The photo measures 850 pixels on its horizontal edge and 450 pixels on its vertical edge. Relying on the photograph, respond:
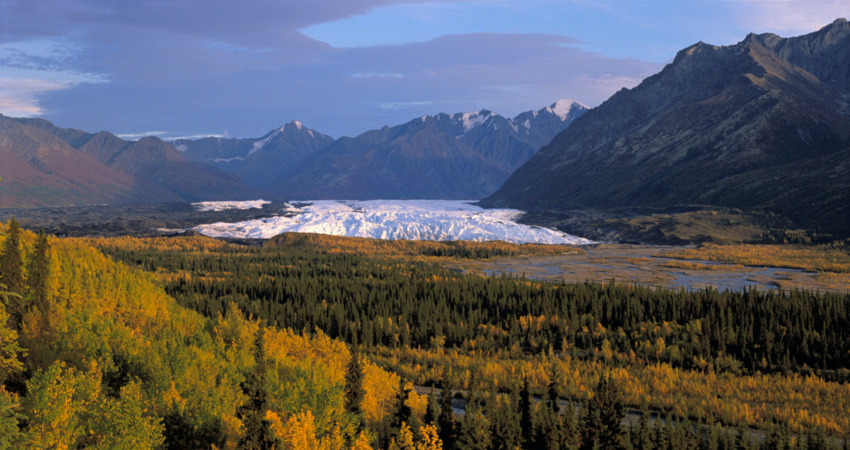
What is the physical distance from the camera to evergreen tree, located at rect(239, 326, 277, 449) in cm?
2433

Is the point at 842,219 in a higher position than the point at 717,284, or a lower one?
higher

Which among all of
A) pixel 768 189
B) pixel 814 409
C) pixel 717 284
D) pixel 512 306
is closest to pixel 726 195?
pixel 768 189

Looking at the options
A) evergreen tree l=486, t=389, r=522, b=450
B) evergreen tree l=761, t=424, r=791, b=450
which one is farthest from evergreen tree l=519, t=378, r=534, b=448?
evergreen tree l=761, t=424, r=791, b=450

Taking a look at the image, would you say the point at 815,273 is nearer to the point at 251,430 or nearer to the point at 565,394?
the point at 565,394

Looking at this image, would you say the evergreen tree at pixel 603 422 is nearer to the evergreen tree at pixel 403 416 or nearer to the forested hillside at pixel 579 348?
the forested hillside at pixel 579 348

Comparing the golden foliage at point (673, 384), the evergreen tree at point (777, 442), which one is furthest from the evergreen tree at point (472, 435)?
the evergreen tree at point (777, 442)

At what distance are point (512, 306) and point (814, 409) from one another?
32072 millimetres

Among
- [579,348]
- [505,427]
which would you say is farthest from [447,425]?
[579,348]

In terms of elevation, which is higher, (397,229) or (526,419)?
(397,229)

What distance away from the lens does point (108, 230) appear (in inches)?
6570

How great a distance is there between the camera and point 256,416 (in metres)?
24.9

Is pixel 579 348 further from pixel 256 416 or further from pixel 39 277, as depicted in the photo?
pixel 39 277

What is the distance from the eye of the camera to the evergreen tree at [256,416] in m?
24.3

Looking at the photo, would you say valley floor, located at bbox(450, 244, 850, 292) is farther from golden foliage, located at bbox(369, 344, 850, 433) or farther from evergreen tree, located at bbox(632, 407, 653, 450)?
evergreen tree, located at bbox(632, 407, 653, 450)
